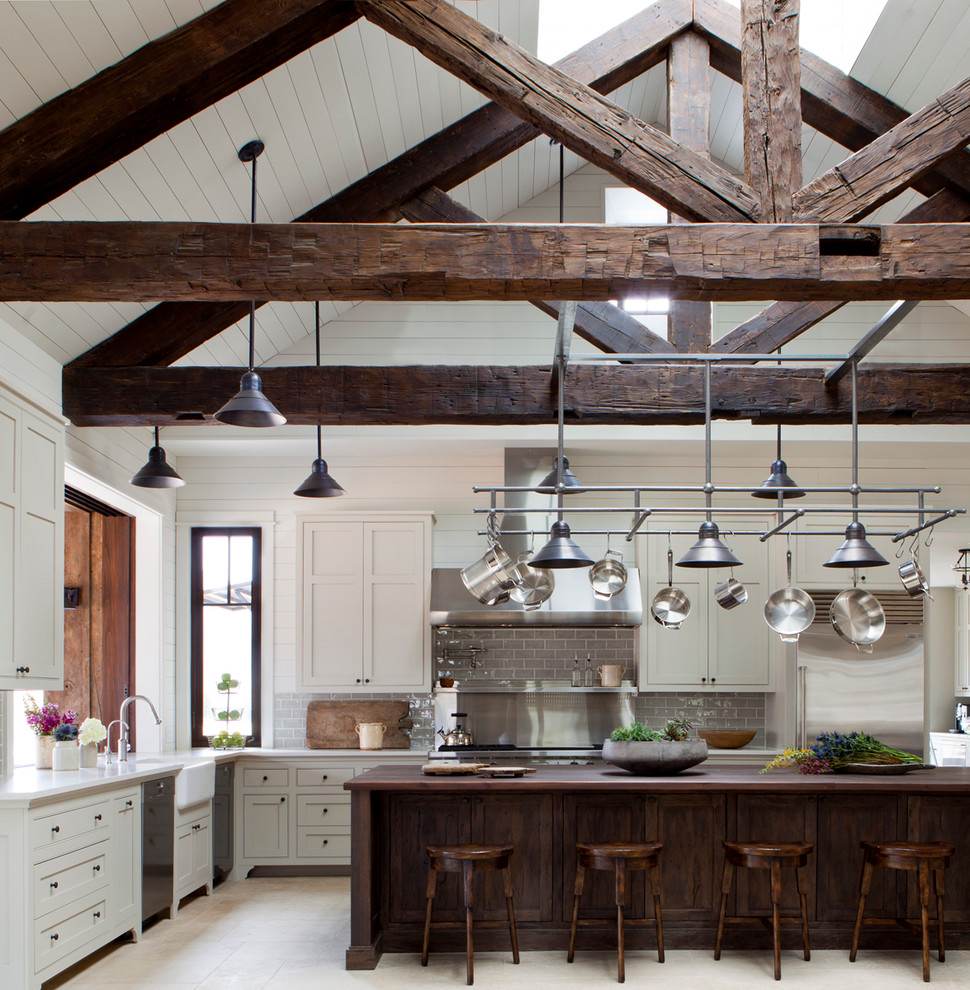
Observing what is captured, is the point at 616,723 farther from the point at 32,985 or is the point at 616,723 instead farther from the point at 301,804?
the point at 32,985

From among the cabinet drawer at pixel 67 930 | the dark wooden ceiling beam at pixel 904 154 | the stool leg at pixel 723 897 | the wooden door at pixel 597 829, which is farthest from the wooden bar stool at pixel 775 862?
the cabinet drawer at pixel 67 930

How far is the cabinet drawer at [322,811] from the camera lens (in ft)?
25.3

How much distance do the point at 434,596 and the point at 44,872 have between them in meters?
3.69

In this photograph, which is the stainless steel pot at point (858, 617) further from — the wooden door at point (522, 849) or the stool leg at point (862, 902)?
the wooden door at point (522, 849)

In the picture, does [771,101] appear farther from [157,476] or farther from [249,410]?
[157,476]

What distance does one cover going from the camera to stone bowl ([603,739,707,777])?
18.7ft

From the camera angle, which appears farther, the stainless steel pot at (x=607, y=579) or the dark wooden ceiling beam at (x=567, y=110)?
the stainless steel pot at (x=607, y=579)

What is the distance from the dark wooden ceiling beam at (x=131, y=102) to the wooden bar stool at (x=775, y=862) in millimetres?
4256

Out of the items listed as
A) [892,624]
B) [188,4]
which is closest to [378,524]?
[892,624]

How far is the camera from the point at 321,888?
7.34 metres

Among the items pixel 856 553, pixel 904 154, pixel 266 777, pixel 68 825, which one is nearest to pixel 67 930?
pixel 68 825

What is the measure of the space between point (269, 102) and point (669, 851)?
4.32 metres

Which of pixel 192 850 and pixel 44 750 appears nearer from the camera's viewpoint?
pixel 44 750

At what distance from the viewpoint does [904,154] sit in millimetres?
4094
